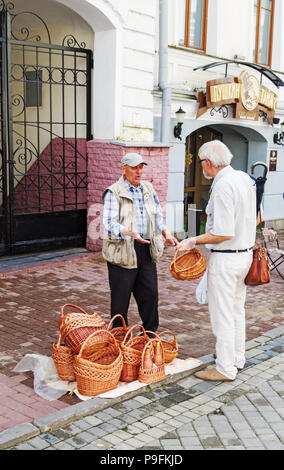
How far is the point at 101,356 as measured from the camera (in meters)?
4.87

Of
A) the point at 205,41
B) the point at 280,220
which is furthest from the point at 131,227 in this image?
the point at 280,220

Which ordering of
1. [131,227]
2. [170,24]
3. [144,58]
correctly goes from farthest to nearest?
[170,24], [144,58], [131,227]

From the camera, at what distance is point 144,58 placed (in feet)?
33.0

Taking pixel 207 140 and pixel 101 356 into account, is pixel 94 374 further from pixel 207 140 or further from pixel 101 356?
pixel 207 140

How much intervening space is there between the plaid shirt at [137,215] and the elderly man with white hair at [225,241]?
525 millimetres

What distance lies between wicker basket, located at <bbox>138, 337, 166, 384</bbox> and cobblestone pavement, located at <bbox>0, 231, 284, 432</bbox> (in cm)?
60

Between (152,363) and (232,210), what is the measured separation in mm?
1412

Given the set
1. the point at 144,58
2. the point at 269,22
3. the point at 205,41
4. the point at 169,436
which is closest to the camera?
the point at 169,436

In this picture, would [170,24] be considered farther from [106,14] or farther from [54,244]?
[54,244]

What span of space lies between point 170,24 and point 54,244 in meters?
4.74

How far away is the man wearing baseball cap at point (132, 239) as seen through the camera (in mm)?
5215

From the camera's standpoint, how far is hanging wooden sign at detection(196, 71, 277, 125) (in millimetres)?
11461

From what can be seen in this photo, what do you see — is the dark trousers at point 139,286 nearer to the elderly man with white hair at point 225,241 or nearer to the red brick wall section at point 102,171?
the elderly man with white hair at point 225,241

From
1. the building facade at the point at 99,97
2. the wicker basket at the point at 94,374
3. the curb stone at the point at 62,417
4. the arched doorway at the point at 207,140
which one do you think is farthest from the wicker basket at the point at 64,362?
the arched doorway at the point at 207,140
